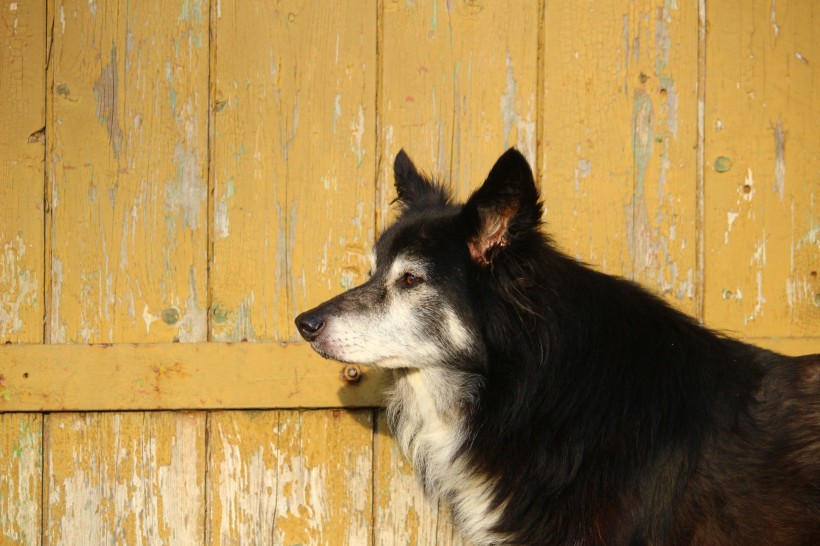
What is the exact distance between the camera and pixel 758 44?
356 cm

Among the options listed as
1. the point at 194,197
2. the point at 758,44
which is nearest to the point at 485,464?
the point at 194,197

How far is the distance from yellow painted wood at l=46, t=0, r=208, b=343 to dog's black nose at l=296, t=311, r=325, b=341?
690 millimetres

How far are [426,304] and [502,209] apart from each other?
0.45m

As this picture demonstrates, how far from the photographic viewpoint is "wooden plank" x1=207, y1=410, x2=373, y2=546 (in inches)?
136

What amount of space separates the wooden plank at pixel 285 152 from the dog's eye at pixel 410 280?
1.64 feet

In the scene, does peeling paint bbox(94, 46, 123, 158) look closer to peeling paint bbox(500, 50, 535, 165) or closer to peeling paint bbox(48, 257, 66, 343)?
peeling paint bbox(48, 257, 66, 343)

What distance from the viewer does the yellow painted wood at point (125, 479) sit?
3412mm

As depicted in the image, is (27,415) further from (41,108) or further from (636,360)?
(636,360)

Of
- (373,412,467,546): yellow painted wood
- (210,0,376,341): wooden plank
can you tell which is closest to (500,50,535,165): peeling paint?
(210,0,376,341): wooden plank

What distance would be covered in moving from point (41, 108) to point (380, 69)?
4.57 feet

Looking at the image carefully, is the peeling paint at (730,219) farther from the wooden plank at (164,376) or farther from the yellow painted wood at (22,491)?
the yellow painted wood at (22,491)

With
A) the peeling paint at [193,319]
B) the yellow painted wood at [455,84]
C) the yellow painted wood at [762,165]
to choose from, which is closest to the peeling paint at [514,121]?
the yellow painted wood at [455,84]

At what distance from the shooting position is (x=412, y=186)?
3.27 m

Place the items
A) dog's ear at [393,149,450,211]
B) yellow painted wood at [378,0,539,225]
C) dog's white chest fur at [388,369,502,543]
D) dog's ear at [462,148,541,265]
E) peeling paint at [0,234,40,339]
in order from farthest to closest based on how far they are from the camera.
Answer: yellow painted wood at [378,0,539,225] < peeling paint at [0,234,40,339] < dog's ear at [393,149,450,211] < dog's white chest fur at [388,369,502,543] < dog's ear at [462,148,541,265]
